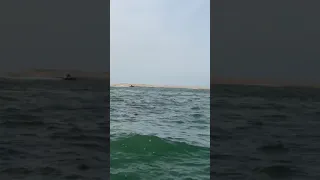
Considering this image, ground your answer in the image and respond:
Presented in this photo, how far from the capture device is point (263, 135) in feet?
10.1

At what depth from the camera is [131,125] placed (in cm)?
653

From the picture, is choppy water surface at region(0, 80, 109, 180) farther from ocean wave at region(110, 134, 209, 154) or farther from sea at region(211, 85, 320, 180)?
ocean wave at region(110, 134, 209, 154)

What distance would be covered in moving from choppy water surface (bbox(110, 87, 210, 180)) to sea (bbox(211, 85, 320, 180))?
0.97m

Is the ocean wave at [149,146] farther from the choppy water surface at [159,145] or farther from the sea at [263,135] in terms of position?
Answer: the sea at [263,135]

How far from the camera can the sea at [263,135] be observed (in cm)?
264

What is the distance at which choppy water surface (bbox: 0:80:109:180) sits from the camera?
2471mm

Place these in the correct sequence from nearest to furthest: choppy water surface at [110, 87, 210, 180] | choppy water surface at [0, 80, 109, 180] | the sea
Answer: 1. choppy water surface at [0, 80, 109, 180]
2. the sea
3. choppy water surface at [110, 87, 210, 180]

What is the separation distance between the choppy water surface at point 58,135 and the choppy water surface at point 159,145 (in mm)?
1086

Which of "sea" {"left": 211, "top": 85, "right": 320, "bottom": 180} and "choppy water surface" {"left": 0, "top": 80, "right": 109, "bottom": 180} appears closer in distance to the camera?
"choppy water surface" {"left": 0, "top": 80, "right": 109, "bottom": 180}

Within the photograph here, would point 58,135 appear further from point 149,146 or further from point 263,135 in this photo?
point 149,146

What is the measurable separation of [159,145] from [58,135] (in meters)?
2.55

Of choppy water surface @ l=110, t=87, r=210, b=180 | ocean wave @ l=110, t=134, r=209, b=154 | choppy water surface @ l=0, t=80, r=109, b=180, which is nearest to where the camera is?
choppy water surface @ l=0, t=80, r=109, b=180

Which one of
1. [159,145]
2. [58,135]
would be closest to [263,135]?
[58,135]

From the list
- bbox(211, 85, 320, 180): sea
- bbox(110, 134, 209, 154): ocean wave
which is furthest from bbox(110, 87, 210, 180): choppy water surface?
bbox(211, 85, 320, 180): sea
